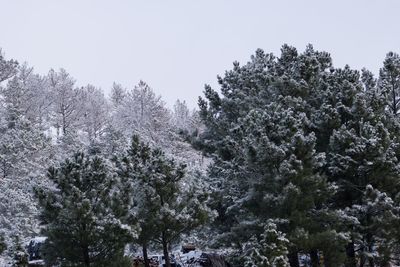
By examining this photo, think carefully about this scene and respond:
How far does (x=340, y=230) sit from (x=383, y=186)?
2.86 m

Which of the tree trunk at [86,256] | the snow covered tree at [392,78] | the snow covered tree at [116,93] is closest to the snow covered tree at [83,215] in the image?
the tree trunk at [86,256]

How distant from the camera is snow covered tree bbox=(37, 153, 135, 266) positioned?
16.4 meters

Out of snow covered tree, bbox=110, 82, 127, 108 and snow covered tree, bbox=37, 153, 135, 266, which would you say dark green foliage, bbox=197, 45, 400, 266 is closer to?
snow covered tree, bbox=37, 153, 135, 266

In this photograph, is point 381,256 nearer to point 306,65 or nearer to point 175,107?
point 306,65

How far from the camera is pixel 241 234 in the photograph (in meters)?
21.5

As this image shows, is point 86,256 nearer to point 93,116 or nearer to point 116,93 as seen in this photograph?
point 93,116

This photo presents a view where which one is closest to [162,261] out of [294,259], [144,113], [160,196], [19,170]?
[160,196]

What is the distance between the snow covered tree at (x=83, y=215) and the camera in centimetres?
1641

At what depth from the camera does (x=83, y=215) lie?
1627 centimetres

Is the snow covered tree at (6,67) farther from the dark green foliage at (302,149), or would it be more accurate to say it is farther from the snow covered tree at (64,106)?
the dark green foliage at (302,149)

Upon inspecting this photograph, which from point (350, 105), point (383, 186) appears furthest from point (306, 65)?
point (383, 186)

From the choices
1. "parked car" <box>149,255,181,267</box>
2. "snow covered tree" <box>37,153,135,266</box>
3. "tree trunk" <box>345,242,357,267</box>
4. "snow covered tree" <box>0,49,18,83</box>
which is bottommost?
"tree trunk" <box>345,242,357,267</box>

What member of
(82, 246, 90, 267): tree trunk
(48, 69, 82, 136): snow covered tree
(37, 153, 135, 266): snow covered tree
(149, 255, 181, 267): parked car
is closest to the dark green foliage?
(149, 255, 181, 267): parked car

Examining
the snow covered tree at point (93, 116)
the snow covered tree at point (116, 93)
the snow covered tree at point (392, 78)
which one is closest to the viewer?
the snow covered tree at point (392, 78)
